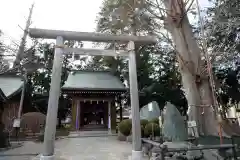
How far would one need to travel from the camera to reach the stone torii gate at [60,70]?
4.52 m

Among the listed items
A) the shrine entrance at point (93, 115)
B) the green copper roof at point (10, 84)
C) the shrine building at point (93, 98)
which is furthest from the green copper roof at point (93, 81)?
the green copper roof at point (10, 84)

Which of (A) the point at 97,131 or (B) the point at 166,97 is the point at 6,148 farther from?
(B) the point at 166,97

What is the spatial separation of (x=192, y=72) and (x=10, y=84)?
1599cm

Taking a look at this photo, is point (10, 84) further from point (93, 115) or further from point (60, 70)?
point (60, 70)

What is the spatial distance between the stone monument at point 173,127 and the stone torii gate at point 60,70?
1.02m

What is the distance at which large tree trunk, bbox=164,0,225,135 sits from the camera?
7180 millimetres

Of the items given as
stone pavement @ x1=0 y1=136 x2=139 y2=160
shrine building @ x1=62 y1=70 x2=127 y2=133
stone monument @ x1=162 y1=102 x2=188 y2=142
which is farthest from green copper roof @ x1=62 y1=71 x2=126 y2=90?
stone monument @ x1=162 y1=102 x2=188 y2=142

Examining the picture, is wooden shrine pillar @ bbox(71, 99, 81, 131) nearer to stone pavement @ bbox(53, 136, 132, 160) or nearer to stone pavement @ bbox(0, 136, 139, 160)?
stone pavement @ bbox(53, 136, 132, 160)

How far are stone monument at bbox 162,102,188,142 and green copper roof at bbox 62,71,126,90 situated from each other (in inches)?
372

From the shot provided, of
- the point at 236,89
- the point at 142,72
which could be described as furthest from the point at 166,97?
the point at 236,89

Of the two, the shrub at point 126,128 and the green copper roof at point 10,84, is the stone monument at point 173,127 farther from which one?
the green copper roof at point 10,84

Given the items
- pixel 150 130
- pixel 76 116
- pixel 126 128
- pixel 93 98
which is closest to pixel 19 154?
pixel 126 128

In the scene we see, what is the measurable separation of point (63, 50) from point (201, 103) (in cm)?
582

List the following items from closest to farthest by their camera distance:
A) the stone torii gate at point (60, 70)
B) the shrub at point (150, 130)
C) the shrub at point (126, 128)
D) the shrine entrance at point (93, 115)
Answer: the stone torii gate at point (60, 70) → the shrub at point (150, 130) → the shrub at point (126, 128) → the shrine entrance at point (93, 115)
